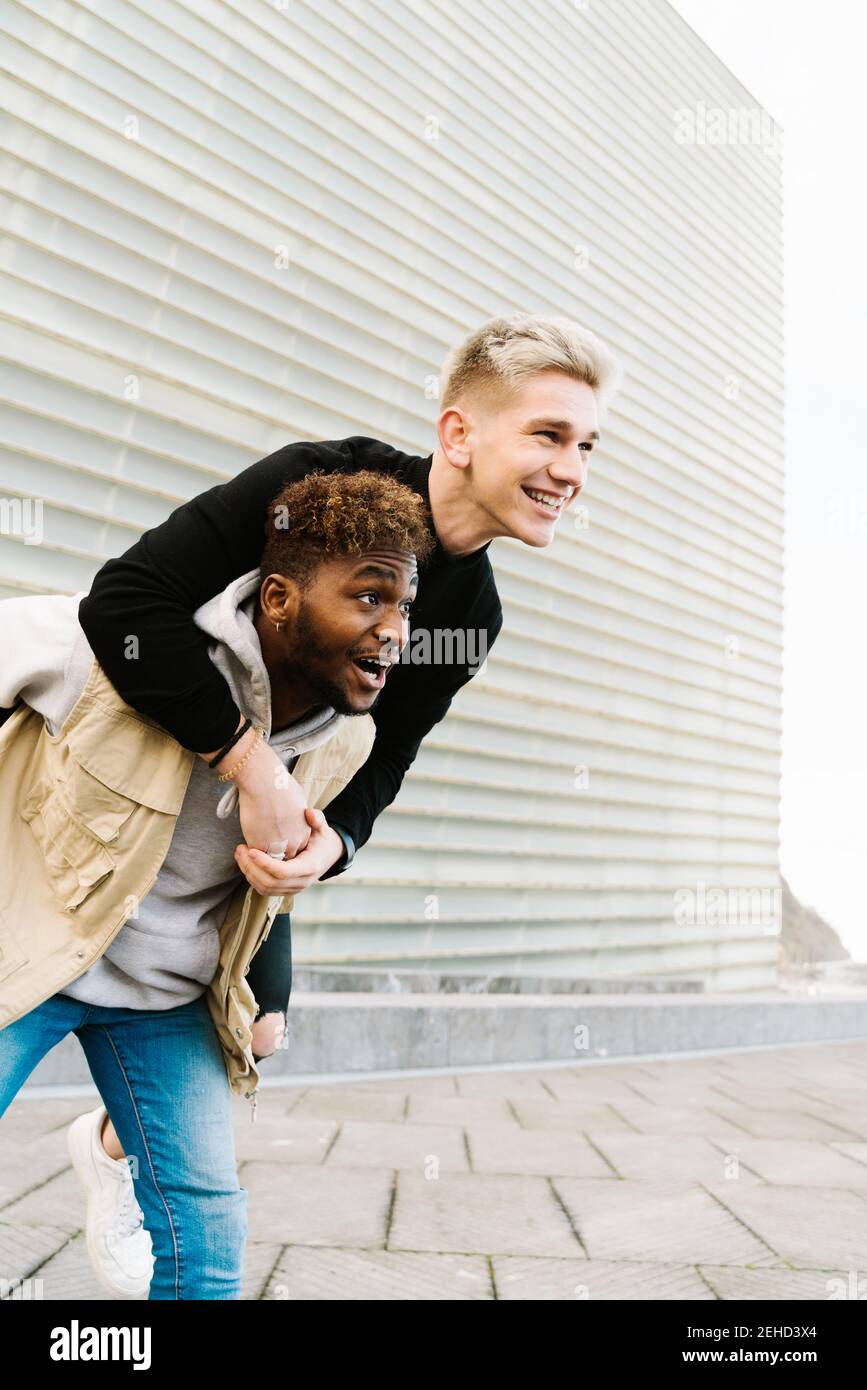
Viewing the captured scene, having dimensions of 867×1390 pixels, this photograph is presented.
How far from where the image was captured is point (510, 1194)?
344cm

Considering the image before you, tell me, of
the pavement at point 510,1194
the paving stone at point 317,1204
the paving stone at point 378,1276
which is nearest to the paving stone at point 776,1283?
the pavement at point 510,1194

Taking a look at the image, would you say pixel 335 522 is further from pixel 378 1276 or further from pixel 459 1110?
pixel 459 1110

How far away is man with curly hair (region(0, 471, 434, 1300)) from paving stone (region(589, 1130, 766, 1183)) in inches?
105

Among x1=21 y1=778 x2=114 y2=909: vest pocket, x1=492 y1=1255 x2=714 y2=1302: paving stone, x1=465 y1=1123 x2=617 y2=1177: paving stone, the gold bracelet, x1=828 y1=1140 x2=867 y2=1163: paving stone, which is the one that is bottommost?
x1=828 y1=1140 x2=867 y2=1163: paving stone

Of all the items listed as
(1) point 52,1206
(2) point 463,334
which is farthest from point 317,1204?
(2) point 463,334

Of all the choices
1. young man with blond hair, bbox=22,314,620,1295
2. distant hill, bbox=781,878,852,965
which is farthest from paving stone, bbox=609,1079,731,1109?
distant hill, bbox=781,878,852,965

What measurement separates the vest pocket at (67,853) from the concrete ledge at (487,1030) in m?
3.63

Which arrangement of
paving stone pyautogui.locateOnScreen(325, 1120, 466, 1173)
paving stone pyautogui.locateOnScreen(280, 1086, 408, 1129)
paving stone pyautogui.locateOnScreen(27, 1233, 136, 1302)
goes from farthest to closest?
paving stone pyautogui.locateOnScreen(280, 1086, 408, 1129) → paving stone pyautogui.locateOnScreen(325, 1120, 466, 1173) → paving stone pyautogui.locateOnScreen(27, 1233, 136, 1302)

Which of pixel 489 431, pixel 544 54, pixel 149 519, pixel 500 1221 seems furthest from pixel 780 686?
pixel 489 431

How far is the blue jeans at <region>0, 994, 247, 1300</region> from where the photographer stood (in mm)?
1543

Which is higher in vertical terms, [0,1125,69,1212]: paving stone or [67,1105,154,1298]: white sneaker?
[67,1105,154,1298]: white sneaker

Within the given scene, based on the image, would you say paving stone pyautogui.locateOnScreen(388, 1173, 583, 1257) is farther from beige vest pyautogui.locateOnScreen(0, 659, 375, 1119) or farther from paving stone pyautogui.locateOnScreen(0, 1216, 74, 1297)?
beige vest pyautogui.locateOnScreen(0, 659, 375, 1119)
